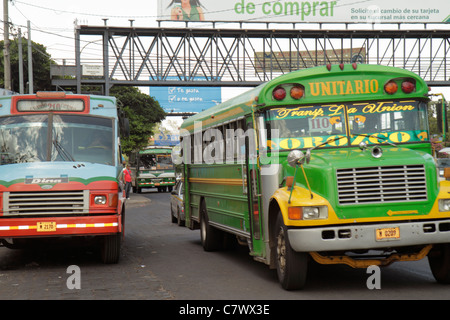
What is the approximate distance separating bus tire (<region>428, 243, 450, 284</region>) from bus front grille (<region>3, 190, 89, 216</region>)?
198 inches

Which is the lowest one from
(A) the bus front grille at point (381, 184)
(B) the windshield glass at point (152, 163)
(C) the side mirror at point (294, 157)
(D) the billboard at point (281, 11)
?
(A) the bus front grille at point (381, 184)

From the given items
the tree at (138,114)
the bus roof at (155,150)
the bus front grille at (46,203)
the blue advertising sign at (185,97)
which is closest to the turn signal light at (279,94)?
the bus front grille at (46,203)

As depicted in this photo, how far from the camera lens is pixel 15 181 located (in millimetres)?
10867

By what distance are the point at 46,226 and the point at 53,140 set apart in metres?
1.88

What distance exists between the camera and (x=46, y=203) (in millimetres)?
10883

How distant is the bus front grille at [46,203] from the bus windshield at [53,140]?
3.79 ft

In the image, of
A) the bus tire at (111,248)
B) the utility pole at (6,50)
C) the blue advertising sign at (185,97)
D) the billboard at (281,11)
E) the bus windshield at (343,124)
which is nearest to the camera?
the bus windshield at (343,124)

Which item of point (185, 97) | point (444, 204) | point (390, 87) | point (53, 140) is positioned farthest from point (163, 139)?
point (444, 204)

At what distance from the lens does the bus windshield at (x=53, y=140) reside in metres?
12.0

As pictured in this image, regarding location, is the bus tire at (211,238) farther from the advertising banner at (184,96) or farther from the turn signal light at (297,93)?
the advertising banner at (184,96)

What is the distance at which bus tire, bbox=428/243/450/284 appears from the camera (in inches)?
340

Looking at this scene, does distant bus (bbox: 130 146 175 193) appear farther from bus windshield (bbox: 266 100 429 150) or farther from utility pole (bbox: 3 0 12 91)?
bus windshield (bbox: 266 100 429 150)

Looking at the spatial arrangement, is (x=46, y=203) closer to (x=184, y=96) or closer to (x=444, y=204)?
(x=444, y=204)
